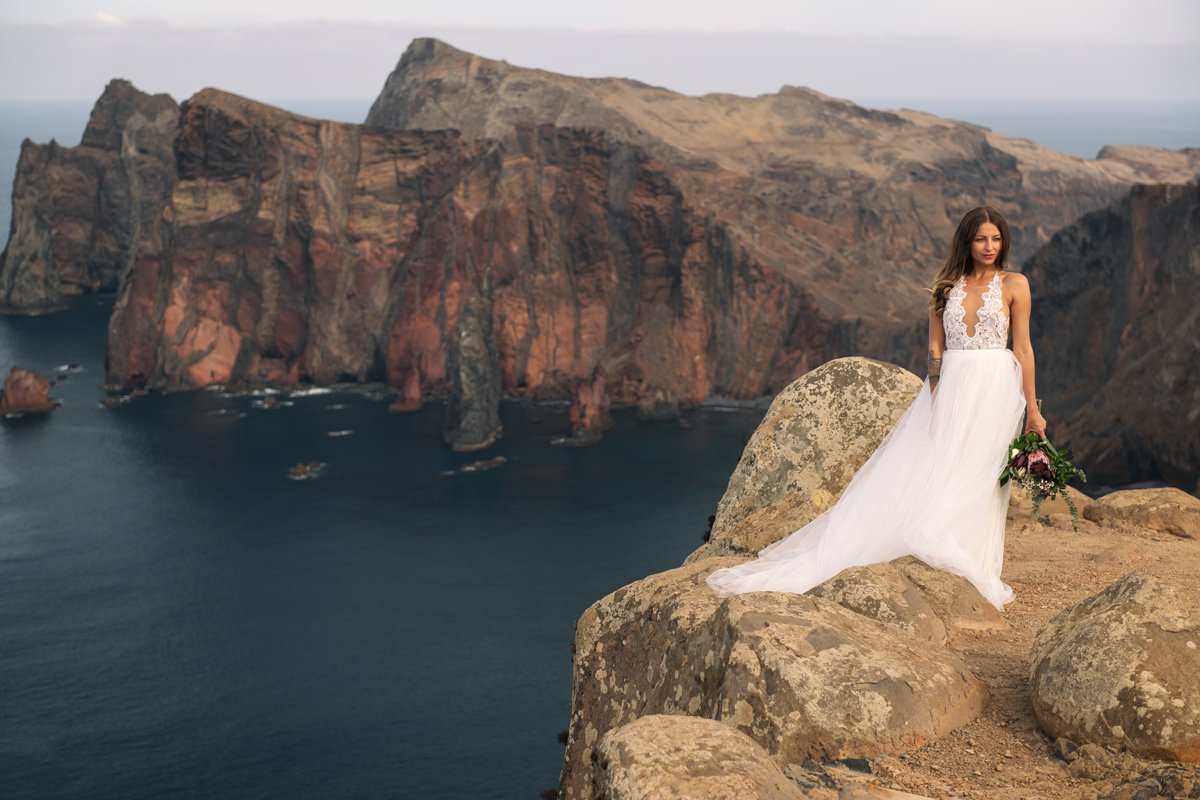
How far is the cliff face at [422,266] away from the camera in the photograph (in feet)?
589

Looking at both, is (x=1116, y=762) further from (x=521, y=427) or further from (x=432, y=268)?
(x=432, y=268)

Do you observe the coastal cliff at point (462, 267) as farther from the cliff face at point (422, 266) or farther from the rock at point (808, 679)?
the rock at point (808, 679)

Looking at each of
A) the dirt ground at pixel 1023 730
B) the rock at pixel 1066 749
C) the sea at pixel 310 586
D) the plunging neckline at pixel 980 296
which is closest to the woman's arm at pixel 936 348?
the plunging neckline at pixel 980 296

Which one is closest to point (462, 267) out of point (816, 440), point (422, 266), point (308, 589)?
point (422, 266)

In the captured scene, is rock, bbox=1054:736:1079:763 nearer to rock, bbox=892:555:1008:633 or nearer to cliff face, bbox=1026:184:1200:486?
rock, bbox=892:555:1008:633

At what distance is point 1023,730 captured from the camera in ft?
39.7

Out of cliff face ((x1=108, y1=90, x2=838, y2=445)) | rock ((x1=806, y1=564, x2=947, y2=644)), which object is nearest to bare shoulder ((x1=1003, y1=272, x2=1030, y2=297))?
rock ((x1=806, y1=564, x2=947, y2=644))

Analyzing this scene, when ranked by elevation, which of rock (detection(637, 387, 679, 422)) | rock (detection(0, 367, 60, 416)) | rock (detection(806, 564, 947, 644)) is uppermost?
rock (detection(806, 564, 947, 644))

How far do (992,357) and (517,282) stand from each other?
6885 inches

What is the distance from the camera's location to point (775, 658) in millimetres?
12039

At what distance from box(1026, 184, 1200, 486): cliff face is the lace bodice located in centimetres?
10343

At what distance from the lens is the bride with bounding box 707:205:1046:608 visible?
15.6 metres

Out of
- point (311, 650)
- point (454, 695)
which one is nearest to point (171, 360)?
point (311, 650)

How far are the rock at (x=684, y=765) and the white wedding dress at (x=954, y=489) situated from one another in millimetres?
5208
